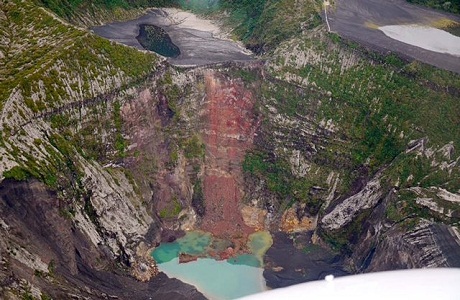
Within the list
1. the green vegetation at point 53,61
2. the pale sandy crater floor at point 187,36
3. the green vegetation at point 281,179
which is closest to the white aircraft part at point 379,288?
the green vegetation at point 53,61

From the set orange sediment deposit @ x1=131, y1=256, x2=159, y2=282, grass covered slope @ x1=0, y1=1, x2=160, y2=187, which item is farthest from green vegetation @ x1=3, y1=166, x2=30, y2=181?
orange sediment deposit @ x1=131, y1=256, x2=159, y2=282

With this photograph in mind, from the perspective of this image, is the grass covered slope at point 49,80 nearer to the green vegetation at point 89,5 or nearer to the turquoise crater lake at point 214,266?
the green vegetation at point 89,5

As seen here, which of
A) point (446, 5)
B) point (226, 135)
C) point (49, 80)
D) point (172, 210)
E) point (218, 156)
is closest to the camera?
point (49, 80)

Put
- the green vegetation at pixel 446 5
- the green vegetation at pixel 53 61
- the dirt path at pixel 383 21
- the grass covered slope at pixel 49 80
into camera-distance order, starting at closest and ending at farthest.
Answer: the grass covered slope at pixel 49 80 < the green vegetation at pixel 53 61 < the dirt path at pixel 383 21 < the green vegetation at pixel 446 5

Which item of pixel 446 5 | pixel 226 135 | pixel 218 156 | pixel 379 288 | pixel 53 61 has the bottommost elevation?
pixel 218 156

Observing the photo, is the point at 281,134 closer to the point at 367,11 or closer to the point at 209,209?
the point at 209,209

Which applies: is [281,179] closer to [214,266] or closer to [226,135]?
[226,135]

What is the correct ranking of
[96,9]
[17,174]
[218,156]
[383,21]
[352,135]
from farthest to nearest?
[96,9] < [383,21] < [218,156] < [352,135] < [17,174]

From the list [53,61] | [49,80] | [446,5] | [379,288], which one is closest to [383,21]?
[446,5]
